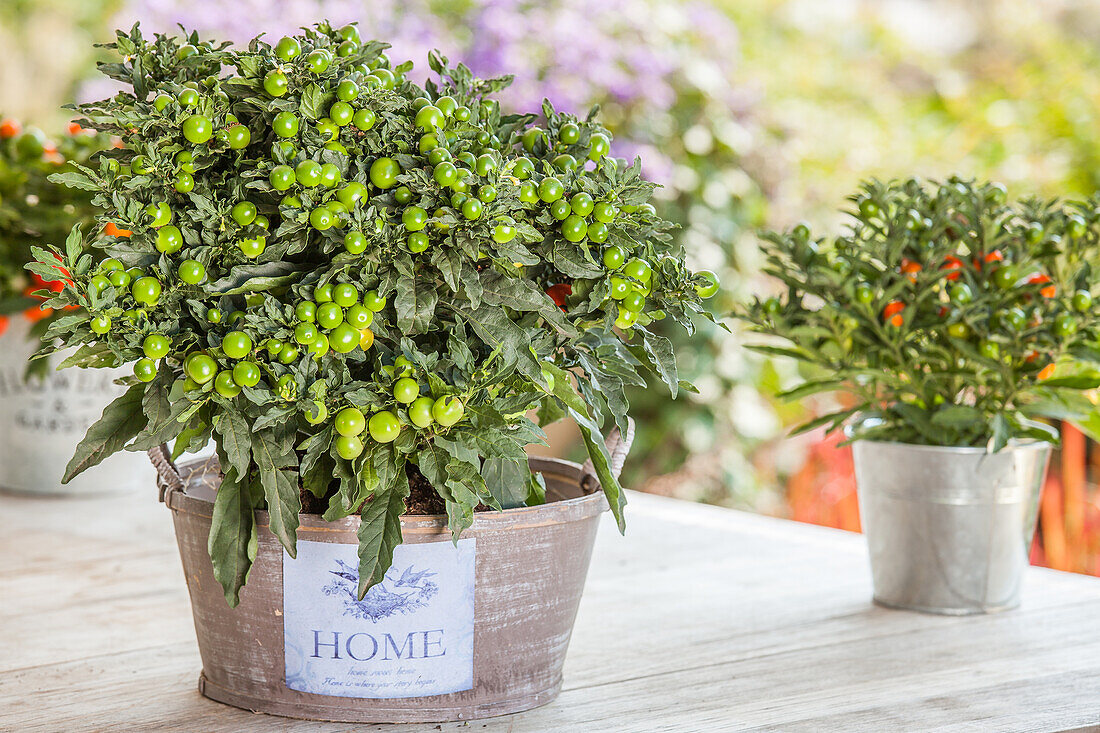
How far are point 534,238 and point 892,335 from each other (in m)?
0.44

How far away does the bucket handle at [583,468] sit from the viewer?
2.37 feet

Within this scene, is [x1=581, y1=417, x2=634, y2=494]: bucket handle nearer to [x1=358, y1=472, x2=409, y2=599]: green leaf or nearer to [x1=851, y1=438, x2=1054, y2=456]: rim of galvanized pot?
[x1=358, y1=472, x2=409, y2=599]: green leaf

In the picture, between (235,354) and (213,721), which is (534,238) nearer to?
(235,354)

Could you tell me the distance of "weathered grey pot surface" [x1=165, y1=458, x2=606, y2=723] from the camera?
2.20 ft

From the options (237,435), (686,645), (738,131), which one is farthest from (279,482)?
(738,131)

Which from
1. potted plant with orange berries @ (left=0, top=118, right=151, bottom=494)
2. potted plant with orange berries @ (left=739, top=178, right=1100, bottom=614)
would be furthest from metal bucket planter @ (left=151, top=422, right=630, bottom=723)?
potted plant with orange berries @ (left=0, top=118, right=151, bottom=494)

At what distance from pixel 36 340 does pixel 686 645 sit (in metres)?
0.89

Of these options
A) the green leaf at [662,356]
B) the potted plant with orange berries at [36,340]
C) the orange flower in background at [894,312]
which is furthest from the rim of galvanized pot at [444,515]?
the potted plant with orange berries at [36,340]

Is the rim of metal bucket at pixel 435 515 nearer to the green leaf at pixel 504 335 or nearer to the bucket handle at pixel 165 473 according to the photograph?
the bucket handle at pixel 165 473

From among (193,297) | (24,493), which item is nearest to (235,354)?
(193,297)

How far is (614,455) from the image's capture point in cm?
76

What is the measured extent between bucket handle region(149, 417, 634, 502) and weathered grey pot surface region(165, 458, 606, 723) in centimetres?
2

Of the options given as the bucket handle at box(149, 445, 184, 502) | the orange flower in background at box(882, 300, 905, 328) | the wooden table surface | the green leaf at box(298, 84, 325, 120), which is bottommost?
the wooden table surface

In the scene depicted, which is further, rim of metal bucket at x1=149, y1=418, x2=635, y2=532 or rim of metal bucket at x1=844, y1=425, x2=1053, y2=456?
rim of metal bucket at x1=844, y1=425, x2=1053, y2=456
